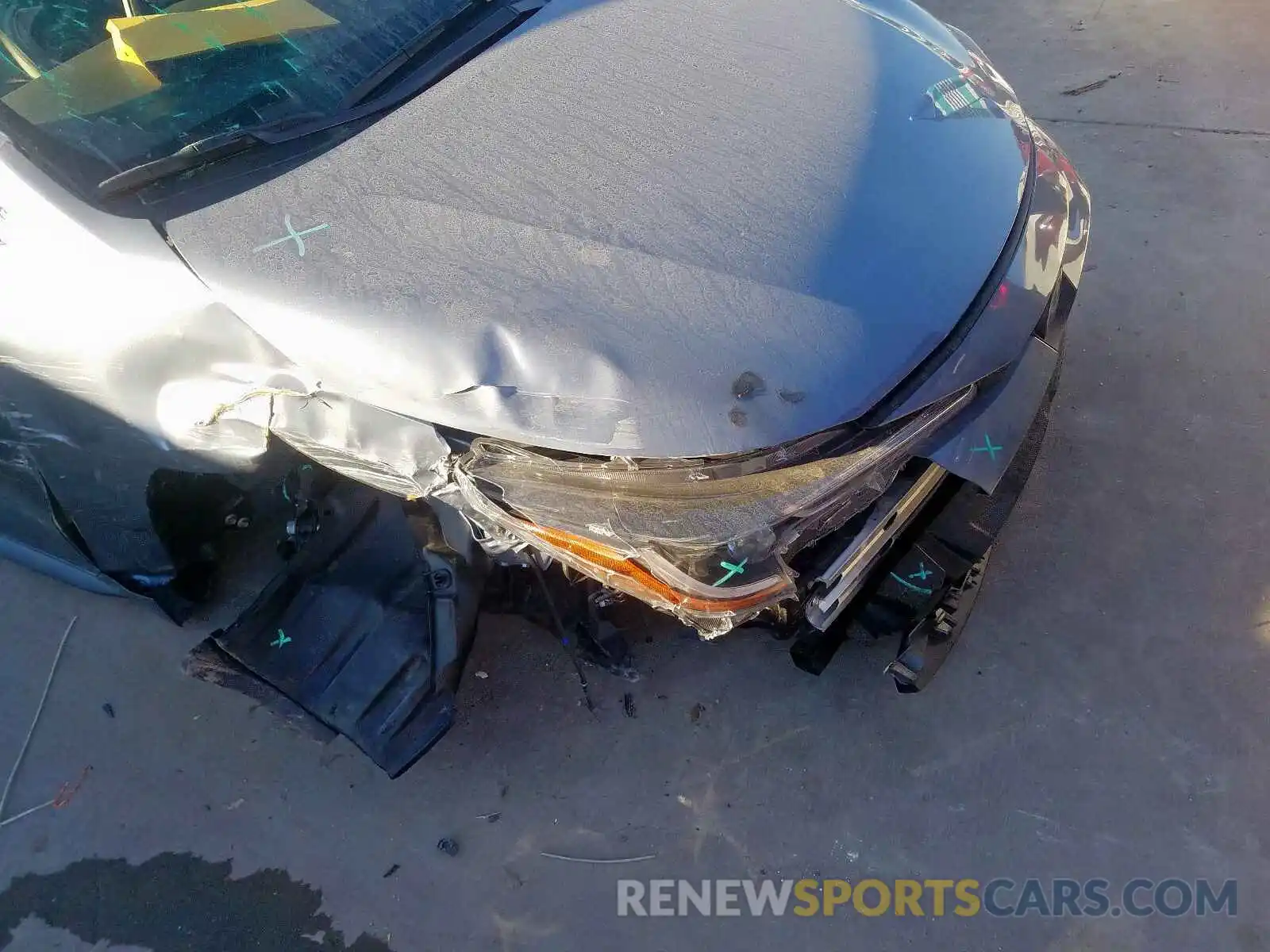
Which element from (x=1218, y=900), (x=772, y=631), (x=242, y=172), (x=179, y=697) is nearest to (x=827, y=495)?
(x=772, y=631)

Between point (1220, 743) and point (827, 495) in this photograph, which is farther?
point (1220, 743)

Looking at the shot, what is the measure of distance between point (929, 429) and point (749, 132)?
90 cm

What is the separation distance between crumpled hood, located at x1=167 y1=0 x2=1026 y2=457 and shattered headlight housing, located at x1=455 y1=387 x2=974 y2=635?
0.08 metres

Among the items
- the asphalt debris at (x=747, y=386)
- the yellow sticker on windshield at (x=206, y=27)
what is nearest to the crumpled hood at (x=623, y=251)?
the asphalt debris at (x=747, y=386)

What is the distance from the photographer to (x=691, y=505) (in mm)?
1802

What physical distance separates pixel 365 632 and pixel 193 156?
1289 mm

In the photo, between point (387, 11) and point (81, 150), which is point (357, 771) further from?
point (387, 11)

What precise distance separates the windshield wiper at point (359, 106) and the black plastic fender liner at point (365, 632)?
0.96 m

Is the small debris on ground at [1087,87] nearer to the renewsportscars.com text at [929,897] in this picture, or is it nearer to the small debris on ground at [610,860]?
the renewsportscars.com text at [929,897]

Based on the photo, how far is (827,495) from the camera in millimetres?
1827

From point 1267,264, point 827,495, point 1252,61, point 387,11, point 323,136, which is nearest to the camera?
point 827,495

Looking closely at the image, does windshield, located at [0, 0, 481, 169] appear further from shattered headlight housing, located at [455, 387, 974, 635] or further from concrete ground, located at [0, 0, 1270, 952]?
concrete ground, located at [0, 0, 1270, 952]

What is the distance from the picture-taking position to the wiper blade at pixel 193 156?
1.93 meters

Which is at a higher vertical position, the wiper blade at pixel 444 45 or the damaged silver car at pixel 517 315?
the wiper blade at pixel 444 45
